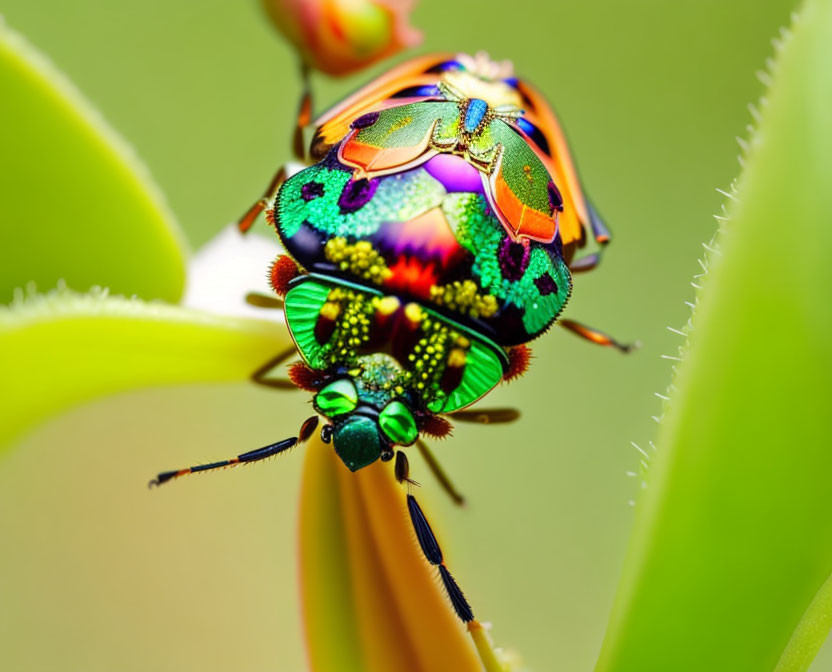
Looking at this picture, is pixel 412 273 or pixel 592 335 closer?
pixel 412 273

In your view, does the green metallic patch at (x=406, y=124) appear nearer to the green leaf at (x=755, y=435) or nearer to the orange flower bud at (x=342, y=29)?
the orange flower bud at (x=342, y=29)

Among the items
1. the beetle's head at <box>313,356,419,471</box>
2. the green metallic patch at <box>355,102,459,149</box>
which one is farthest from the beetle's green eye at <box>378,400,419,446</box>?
the green metallic patch at <box>355,102,459,149</box>

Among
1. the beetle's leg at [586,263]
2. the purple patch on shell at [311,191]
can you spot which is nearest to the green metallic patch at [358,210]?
the purple patch on shell at [311,191]

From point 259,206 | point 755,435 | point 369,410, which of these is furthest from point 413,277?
point 755,435

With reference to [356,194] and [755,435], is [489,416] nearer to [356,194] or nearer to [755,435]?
[356,194]

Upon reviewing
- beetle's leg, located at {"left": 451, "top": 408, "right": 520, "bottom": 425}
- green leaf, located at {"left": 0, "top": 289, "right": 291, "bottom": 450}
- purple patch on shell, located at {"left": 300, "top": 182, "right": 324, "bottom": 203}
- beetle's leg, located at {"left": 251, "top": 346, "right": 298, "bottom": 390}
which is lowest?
green leaf, located at {"left": 0, "top": 289, "right": 291, "bottom": 450}

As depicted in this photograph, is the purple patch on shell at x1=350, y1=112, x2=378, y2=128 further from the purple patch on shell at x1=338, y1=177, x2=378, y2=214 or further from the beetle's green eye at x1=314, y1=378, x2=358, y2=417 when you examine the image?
the beetle's green eye at x1=314, y1=378, x2=358, y2=417
